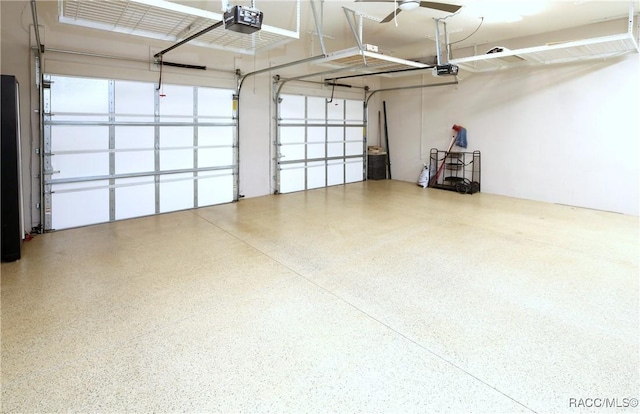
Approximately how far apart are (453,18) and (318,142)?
363 cm

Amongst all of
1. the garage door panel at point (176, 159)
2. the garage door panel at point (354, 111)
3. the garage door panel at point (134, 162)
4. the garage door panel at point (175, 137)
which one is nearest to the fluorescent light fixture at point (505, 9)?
the garage door panel at point (354, 111)

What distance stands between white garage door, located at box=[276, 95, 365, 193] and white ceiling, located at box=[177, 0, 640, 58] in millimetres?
1410

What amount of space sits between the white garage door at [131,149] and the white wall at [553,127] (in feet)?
16.1

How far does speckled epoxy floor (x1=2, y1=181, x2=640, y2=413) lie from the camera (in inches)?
74.0

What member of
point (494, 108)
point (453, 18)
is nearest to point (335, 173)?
point (494, 108)

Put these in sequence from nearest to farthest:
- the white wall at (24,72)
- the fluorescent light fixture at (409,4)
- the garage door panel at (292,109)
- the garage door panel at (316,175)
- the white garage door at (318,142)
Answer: the fluorescent light fixture at (409,4) < the white wall at (24,72) < the garage door panel at (292,109) < the white garage door at (318,142) < the garage door panel at (316,175)

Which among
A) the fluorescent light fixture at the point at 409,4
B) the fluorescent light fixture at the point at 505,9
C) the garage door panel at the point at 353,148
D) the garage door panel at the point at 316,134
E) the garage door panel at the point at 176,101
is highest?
the fluorescent light fixture at the point at 505,9

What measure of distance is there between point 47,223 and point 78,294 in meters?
2.55

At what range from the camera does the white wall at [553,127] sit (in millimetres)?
5949

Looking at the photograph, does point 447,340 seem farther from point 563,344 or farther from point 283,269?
point 283,269

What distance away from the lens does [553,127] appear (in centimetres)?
673

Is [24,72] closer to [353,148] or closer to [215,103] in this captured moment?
[215,103]

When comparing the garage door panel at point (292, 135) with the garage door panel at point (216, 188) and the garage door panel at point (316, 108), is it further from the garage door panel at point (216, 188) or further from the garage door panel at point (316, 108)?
the garage door panel at point (216, 188)

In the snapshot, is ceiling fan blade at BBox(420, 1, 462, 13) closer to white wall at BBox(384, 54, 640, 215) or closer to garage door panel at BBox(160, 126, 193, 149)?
white wall at BBox(384, 54, 640, 215)
